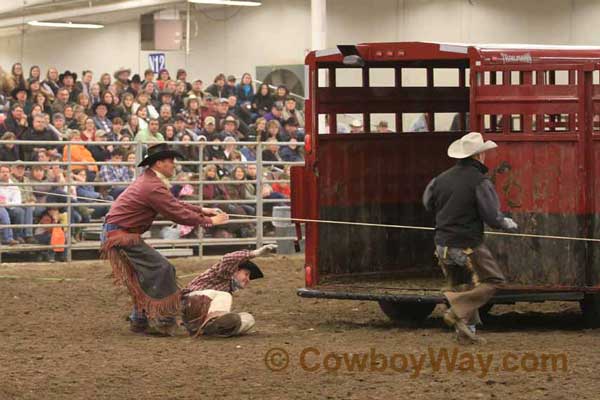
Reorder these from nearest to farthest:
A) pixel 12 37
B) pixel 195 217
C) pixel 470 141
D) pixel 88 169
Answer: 1. pixel 470 141
2. pixel 195 217
3. pixel 88 169
4. pixel 12 37

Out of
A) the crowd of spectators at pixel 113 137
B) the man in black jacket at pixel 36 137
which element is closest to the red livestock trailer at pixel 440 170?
the crowd of spectators at pixel 113 137

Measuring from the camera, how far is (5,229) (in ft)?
54.8

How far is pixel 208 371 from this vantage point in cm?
806

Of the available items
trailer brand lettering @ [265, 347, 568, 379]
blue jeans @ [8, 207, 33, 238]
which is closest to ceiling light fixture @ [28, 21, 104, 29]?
blue jeans @ [8, 207, 33, 238]

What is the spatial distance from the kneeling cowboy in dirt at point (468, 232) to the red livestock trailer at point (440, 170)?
62cm

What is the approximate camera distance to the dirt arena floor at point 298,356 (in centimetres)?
738

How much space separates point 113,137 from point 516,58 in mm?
9782

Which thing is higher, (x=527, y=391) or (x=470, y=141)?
(x=470, y=141)

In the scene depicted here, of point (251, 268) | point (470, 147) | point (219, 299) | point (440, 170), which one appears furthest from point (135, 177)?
point (470, 147)

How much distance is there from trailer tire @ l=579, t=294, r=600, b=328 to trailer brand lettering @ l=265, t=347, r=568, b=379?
1.65 meters

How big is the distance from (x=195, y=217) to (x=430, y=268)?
277 cm

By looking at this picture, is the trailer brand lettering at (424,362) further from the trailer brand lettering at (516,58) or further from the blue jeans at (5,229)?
the blue jeans at (5,229)

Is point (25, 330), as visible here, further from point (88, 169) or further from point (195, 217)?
point (88, 169)

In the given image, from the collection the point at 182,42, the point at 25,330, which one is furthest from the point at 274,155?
the point at 25,330
